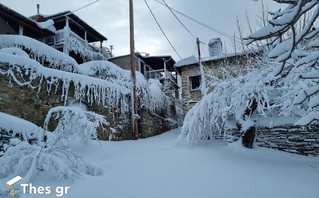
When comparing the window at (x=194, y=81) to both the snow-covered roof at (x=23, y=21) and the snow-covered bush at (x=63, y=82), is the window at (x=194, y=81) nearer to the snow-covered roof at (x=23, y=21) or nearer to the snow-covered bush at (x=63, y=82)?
the snow-covered bush at (x=63, y=82)

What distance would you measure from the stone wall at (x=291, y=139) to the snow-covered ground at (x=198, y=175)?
30 cm

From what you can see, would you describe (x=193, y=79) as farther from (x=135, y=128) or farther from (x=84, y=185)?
(x=84, y=185)

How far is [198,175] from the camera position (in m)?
3.79

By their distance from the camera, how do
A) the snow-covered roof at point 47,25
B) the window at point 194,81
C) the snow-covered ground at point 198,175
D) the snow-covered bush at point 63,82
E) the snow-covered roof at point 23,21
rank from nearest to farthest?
the snow-covered ground at point 198,175, the snow-covered bush at point 63,82, the snow-covered roof at point 23,21, the snow-covered roof at point 47,25, the window at point 194,81

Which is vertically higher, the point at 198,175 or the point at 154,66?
the point at 154,66

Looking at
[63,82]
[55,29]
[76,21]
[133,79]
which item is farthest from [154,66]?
[63,82]

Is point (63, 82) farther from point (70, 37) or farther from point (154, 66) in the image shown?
point (154, 66)

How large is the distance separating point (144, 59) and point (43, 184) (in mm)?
15485

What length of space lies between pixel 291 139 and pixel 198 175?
3462 millimetres

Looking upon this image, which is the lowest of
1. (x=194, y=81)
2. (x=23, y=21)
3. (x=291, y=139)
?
(x=291, y=139)

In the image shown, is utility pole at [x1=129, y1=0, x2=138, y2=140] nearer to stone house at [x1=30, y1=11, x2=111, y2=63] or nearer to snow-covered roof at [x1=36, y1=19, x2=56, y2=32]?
stone house at [x1=30, y1=11, x2=111, y2=63]

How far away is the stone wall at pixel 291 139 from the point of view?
5363 millimetres

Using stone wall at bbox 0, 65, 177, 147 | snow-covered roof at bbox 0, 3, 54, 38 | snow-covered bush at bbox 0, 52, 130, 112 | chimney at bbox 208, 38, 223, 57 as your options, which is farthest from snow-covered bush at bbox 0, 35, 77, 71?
chimney at bbox 208, 38, 223, 57

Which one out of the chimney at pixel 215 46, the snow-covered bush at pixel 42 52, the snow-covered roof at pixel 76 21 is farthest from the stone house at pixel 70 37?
the chimney at pixel 215 46
